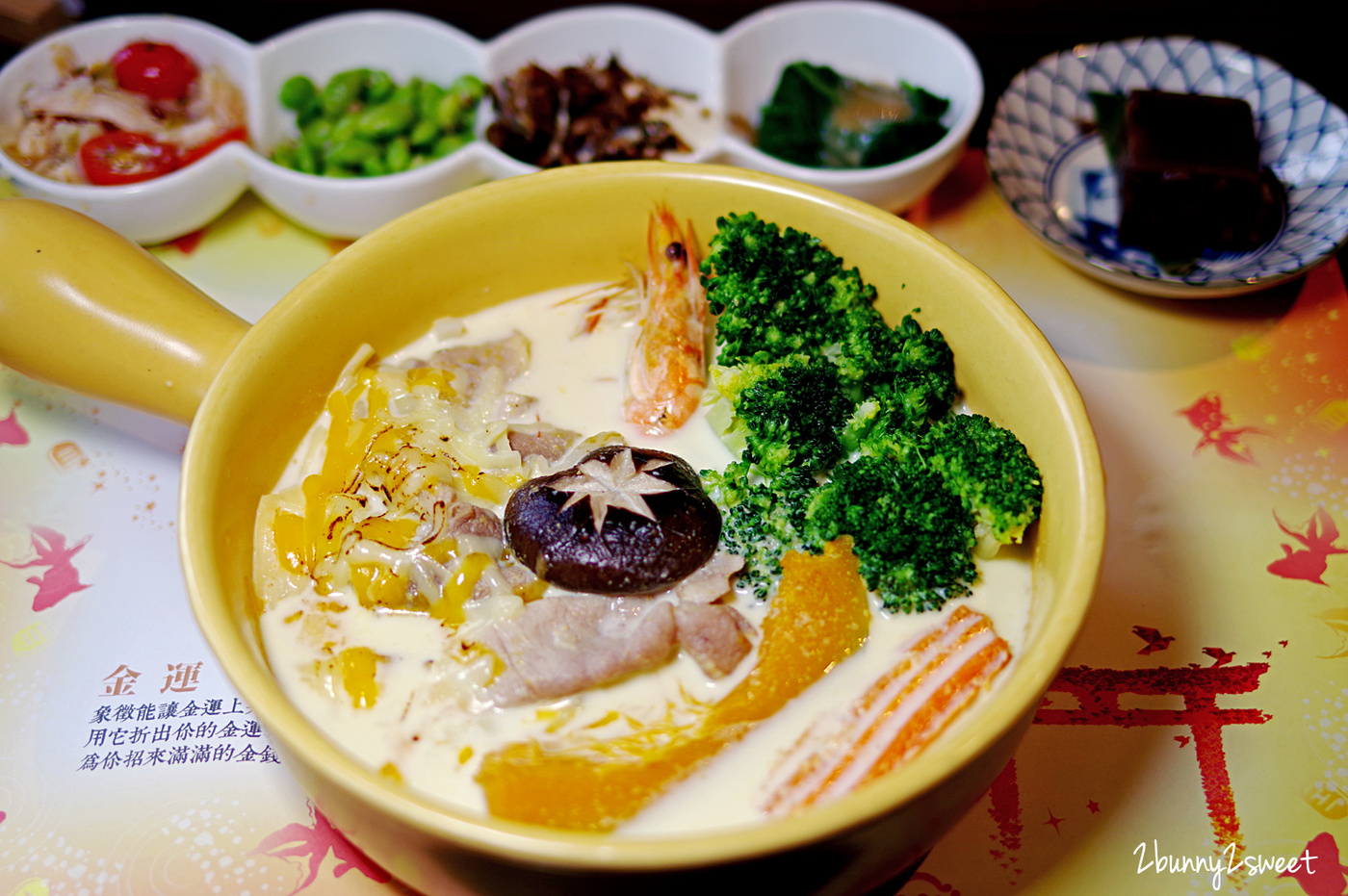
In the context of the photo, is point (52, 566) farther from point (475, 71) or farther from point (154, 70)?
point (475, 71)

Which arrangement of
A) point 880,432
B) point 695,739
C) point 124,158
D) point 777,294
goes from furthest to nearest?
point 124,158 → point 777,294 → point 880,432 → point 695,739

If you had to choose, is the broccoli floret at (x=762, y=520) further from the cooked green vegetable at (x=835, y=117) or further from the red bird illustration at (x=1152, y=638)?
the cooked green vegetable at (x=835, y=117)

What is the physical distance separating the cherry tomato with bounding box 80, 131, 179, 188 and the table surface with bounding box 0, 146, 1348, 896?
0.42m

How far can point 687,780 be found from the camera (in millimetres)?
1525

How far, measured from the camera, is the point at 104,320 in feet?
6.36

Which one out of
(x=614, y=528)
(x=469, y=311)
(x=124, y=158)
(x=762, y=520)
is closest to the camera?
(x=614, y=528)

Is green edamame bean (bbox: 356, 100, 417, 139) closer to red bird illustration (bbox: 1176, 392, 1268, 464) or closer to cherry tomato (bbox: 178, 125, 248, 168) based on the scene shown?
cherry tomato (bbox: 178, 125, 248, 168)

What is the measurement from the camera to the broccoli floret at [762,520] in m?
1.80

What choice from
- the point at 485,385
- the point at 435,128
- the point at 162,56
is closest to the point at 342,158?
the point at 435,128

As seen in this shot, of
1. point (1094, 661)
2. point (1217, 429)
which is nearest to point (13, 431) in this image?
point (1094, 661)

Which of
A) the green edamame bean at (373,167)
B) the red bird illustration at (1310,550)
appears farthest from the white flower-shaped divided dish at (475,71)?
the red bird illustration at (1310,550)

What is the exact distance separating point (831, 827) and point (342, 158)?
2.26 metres

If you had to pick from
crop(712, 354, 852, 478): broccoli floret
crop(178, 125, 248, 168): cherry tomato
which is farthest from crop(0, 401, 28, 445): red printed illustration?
crop(712, 354, 852, 478): broccoli floret

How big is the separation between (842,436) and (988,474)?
324 millimetres
